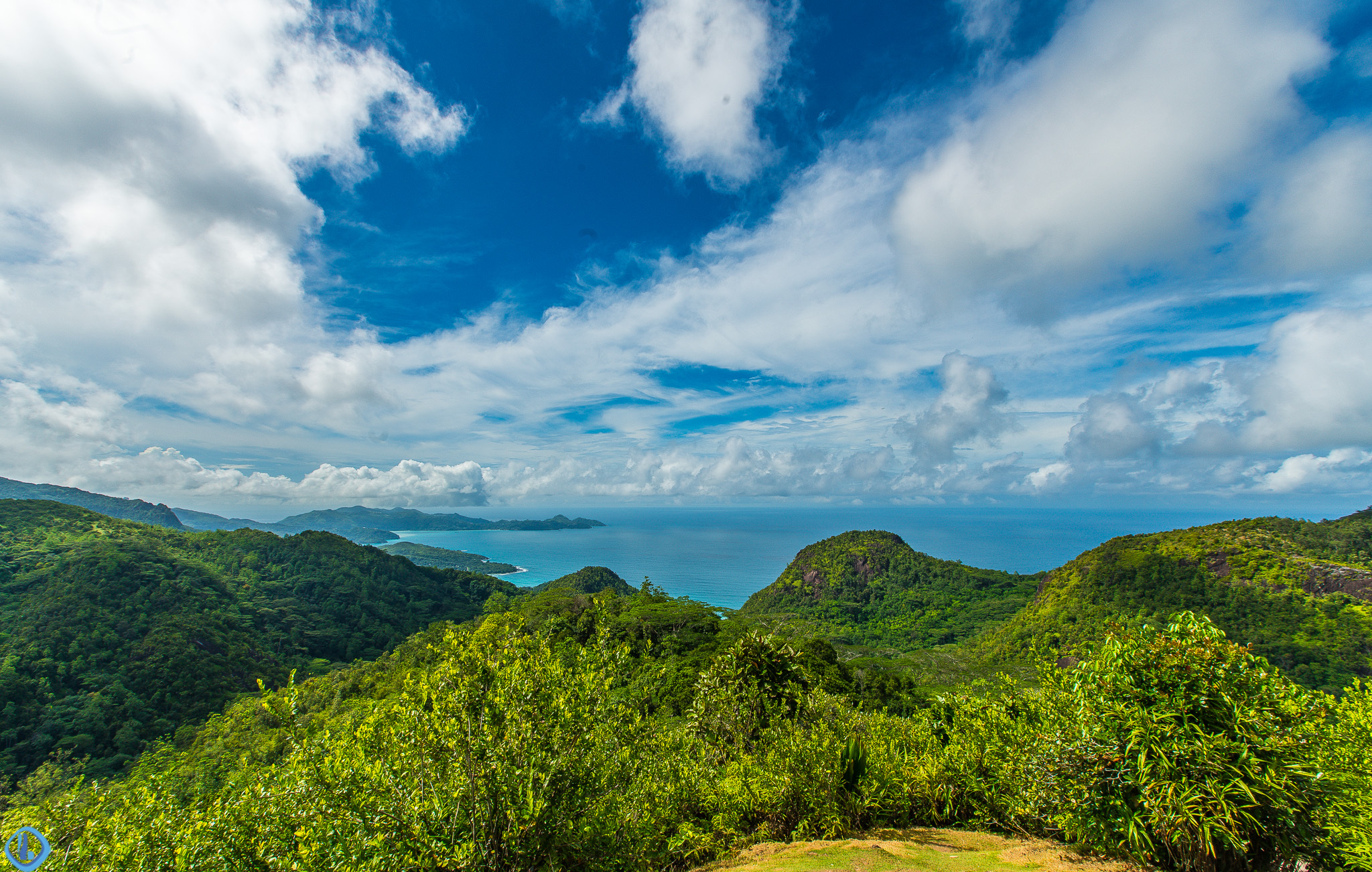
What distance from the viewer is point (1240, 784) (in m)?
8.81

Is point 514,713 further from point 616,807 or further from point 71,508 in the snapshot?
point 71,508

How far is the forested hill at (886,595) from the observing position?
119188 millimetres

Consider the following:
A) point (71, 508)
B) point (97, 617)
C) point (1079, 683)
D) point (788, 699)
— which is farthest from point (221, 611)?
point (1079, 683)

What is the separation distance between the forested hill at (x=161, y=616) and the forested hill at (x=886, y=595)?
93916mm

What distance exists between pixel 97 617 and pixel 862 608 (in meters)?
162

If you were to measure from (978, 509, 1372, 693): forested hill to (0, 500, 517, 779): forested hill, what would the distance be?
119 metres

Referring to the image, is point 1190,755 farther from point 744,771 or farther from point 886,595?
point 886,595
